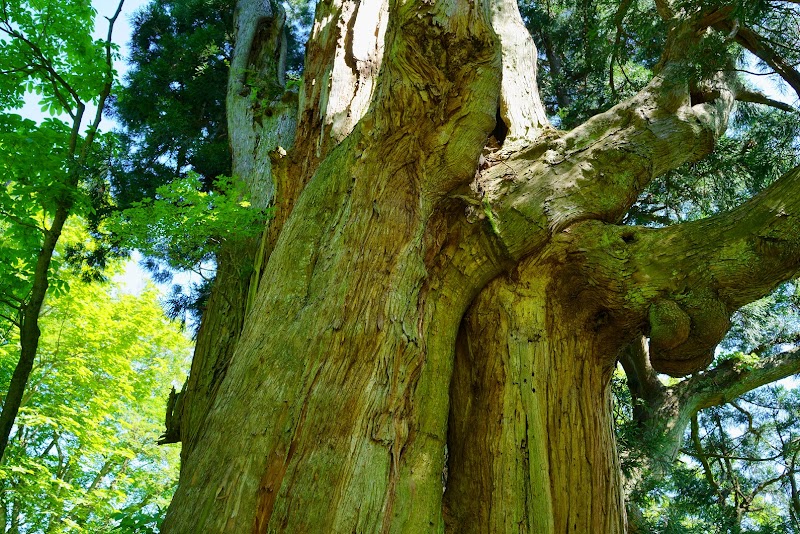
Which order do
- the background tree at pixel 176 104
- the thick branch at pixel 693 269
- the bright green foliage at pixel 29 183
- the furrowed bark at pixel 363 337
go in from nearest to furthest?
the furrowed bark at pixel 363 337 → the thick branch at pixel 693 269 → the bright green foliage at pixel 29 183 → the background tree at pixel 176 104

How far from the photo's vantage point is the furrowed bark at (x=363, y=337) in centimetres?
238

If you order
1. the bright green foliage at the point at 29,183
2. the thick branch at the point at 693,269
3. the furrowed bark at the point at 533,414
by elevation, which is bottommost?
the furrowed bark at the point at 533,414

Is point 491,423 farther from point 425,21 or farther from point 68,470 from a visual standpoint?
point 68,470

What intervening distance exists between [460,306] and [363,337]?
85cm

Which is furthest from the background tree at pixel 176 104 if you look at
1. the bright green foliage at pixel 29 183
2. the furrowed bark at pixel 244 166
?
the bright green foliage at pixel 29 183

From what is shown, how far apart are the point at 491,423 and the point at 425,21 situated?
222cm

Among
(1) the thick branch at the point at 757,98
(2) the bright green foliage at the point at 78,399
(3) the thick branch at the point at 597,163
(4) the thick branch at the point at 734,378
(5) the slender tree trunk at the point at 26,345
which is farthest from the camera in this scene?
(2) the bright green foliage at the point at 78,399

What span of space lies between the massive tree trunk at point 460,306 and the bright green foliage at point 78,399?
8.16m

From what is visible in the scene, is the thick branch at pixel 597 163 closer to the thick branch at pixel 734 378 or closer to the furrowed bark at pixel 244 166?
the furrowed bark at pixel 244 166

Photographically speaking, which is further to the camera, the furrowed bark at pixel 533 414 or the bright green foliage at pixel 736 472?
the bright green foliage at pixel 736 472

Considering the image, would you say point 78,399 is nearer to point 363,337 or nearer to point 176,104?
point 176,104

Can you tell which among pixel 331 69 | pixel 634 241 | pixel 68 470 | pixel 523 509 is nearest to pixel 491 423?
pixel 523 509

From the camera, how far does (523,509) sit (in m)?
2.96

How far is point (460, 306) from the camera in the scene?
3.43 meters
